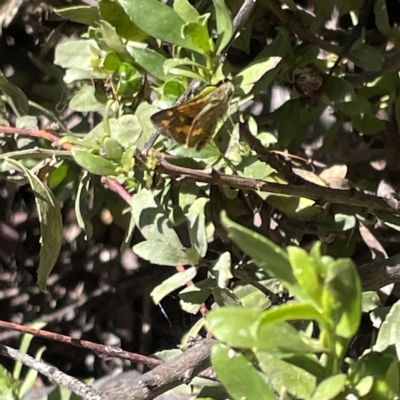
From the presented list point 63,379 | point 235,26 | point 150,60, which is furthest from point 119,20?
point 63,379

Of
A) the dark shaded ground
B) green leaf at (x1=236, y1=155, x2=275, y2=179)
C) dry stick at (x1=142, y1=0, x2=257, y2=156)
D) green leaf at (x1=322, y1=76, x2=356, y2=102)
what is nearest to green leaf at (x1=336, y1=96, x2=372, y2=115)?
green leaf at (x1=322, y1=76, x2=356, y2=102)

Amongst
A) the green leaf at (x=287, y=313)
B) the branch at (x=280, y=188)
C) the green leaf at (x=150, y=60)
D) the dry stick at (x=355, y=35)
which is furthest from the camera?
the dry stick at (x=355, y=35)

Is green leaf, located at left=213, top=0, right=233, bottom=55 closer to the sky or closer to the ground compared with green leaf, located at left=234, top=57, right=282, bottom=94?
closer to the sky

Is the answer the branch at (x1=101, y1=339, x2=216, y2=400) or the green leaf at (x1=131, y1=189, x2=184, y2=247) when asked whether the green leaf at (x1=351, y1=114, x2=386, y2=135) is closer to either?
the green leaf at (x1=131, y1=189, x2=184, y2=247)

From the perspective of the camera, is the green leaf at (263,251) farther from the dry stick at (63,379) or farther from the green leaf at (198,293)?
the green leaf at (198,293)

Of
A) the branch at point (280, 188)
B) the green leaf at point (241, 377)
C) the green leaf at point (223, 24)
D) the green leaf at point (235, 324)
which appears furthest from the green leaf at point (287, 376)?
the green leaf at point (223, 24)

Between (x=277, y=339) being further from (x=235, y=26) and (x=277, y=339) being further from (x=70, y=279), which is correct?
(x=70, y=279)

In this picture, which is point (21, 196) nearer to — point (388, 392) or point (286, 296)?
point (286, 296)
